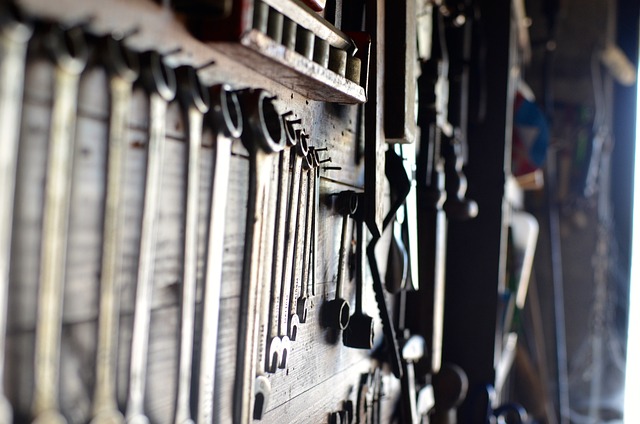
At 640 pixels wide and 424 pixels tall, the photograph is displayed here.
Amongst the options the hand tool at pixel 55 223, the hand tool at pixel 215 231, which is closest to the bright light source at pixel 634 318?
the hand tool at pixel 215 231

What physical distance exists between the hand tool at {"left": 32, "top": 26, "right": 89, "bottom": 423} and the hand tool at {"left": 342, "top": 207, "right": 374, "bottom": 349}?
68cm

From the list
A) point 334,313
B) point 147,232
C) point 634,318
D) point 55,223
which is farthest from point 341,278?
point 634,318

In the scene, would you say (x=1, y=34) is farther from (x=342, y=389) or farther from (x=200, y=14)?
(x=342, y=389)

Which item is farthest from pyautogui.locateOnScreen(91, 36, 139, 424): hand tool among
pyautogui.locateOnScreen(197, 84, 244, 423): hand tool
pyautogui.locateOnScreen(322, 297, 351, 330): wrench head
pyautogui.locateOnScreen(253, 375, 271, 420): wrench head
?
pyautogui.locateOnScreen(322, 297, 351, 330): wrench head

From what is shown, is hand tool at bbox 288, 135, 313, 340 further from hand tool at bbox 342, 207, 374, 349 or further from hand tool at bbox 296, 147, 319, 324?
hand tool at bbox 342, 207, 374, 349

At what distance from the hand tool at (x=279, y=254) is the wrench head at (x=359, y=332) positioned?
28 cm

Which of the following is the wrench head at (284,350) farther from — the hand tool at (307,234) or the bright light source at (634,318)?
the bright light source at (634,318)

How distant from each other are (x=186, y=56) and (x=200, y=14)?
47mm

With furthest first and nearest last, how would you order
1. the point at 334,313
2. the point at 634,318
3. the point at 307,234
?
the point at 634,318 < the point at 334,313 < the point at 307,234

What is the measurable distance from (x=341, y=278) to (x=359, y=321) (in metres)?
0.09

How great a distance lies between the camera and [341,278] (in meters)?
1.11

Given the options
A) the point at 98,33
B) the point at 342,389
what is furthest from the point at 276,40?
the point at 342,389

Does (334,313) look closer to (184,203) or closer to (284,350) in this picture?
(284,350)

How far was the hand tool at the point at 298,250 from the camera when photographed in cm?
92
